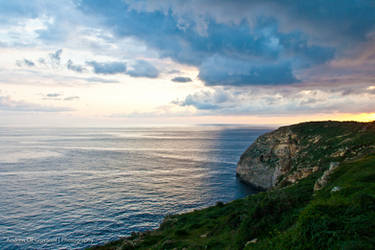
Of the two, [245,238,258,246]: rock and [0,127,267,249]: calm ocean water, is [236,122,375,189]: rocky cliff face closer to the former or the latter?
[0,127,267,249]: calm ocean water

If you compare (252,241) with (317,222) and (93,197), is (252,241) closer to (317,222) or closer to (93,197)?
(317,222)

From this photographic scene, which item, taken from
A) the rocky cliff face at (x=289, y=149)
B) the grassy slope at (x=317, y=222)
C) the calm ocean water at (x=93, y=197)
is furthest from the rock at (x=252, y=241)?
the rocky cliff face at (x=289, y=149)

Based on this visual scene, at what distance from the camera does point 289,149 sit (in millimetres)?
81000

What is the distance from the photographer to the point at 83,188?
69250 mm

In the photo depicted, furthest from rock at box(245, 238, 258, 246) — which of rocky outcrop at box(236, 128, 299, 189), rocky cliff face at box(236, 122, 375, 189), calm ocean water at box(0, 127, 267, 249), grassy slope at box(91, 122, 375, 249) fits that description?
rocky outcrop at box(236, 128, 299, 189)

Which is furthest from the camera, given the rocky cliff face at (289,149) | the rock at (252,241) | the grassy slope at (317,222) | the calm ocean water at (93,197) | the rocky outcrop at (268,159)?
the rocky outcrop at (268,159)

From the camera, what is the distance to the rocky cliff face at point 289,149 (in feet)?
214

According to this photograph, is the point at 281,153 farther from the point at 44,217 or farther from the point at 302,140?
the point at 44,217

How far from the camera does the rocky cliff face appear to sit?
2563 inches

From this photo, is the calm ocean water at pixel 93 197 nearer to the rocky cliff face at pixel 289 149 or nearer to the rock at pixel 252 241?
the rocky cliff face at pixel 289 149

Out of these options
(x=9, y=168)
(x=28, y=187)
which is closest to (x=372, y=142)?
(x=28, y=187)

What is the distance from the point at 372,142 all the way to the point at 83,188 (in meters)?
77.8

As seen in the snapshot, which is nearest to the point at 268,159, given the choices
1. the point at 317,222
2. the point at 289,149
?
the point at 289,149

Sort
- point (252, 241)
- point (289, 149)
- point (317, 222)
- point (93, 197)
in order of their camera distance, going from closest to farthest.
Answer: point (317, 222) → point (252, 241) → point (93, 197) → point (289, 149)
